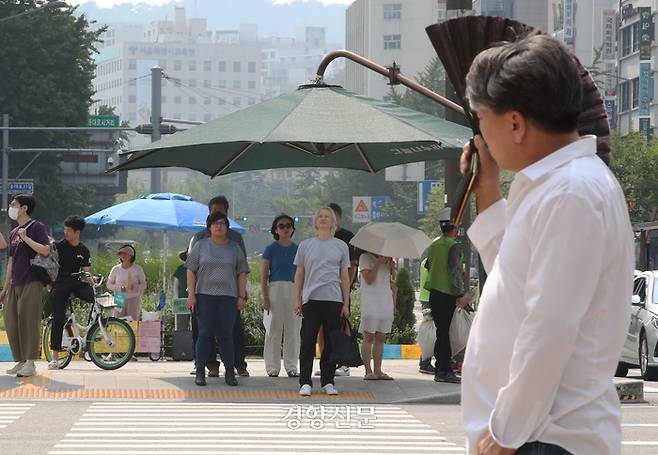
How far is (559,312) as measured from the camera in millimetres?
3182

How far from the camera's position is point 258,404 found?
45.4 feet

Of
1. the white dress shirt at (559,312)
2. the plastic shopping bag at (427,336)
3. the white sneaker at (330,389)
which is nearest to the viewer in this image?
the white dress shirt at (559,312)

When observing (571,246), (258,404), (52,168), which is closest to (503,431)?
(571,246)

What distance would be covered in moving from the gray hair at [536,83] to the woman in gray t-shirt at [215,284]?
1147 cm

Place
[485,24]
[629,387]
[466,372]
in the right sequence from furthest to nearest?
[629,387] < [485,24] < [466,372]

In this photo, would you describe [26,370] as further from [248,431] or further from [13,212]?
[248,431]

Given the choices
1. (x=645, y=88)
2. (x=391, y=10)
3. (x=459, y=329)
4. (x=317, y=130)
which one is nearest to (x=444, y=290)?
(x=459, y=329)

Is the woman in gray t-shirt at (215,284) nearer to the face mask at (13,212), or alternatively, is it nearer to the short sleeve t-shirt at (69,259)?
the face mask at (13,212)

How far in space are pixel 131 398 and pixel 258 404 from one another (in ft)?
4.33

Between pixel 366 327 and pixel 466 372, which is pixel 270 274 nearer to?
pixel 366 327

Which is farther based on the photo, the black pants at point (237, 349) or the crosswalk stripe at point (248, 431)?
the black pants at point (237, 349)

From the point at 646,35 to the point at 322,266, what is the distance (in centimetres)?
6919

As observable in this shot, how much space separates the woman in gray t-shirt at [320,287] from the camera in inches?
562

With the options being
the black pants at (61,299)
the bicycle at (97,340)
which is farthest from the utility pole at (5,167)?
the black pants at (61,299)
